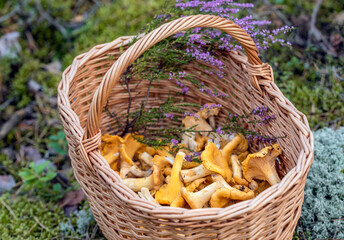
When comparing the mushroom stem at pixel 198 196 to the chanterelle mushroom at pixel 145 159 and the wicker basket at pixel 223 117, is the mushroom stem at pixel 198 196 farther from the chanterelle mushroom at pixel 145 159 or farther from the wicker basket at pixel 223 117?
the chanterelle mushroom at pixel 145 159

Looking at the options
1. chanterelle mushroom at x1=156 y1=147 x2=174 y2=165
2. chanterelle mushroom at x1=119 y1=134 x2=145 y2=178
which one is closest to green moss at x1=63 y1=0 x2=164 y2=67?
chanterelle mushroom at x1=119 y1=134 x2=145 y2=178

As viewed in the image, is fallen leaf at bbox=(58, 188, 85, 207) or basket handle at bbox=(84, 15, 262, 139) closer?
basket handle at bbox=(84, 15, 262, 139)

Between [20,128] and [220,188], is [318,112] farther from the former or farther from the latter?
[20,128]

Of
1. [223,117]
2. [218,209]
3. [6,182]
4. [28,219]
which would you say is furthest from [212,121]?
[6,182]

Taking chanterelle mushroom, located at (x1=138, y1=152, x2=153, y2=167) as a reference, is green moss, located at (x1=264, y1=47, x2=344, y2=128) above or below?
above

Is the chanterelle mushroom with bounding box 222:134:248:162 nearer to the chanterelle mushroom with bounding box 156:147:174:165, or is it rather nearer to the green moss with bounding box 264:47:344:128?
the chanterelle mushroom with bounding box 156:147:174:165

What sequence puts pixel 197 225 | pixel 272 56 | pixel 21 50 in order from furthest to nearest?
pixel 21 50 < pixel 272 56 < pixel 197 225

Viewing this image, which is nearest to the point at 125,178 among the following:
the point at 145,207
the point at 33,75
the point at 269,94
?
the point at 145,207

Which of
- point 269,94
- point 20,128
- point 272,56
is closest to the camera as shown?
point 269,94
